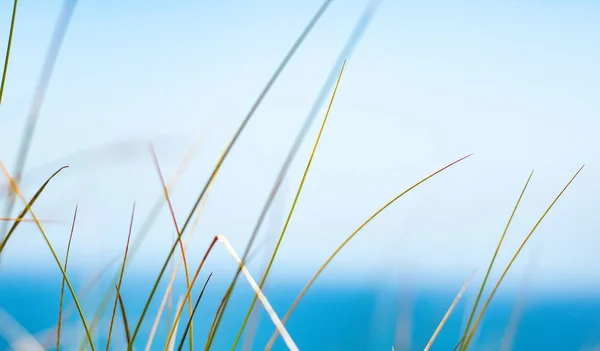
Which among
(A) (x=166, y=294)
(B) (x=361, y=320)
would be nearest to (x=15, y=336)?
(A) (x=166, y=294)

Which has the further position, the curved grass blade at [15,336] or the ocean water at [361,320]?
the ocean water at [361,320]

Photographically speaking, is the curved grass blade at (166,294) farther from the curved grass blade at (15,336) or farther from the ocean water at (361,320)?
the curved grass blade at (15,336)

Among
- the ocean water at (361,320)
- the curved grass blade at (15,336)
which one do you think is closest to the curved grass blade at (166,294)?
the ocean water at (361,320)

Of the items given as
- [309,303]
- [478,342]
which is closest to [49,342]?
[478,342]

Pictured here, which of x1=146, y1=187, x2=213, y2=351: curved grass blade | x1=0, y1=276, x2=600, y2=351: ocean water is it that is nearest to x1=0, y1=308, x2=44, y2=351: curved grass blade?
x1=0, y1=276, x2=600, y2=351: ocean water

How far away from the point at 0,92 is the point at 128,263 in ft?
0.76

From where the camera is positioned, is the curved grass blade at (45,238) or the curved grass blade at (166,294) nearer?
A: the curved grass blade at (45,238)

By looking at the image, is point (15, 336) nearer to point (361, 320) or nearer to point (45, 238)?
point (45, 238)

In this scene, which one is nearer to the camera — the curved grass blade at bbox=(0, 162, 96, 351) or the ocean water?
the curved grass blade at bbox=(0, 162, 96, 351)

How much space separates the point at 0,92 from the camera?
494mm

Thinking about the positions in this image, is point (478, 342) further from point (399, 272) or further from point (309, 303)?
point (309, 303)

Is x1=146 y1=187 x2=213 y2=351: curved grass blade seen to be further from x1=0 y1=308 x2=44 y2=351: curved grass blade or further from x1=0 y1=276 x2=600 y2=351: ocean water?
x1=0 y1=308 x2=44 y2=351: curved grass blade

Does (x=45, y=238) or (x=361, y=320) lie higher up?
(x=45, y=238)

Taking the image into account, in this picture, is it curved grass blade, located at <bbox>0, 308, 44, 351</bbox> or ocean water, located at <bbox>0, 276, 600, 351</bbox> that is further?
ocean water, located at <bbox>0, 276, 600, 351</bbox>
